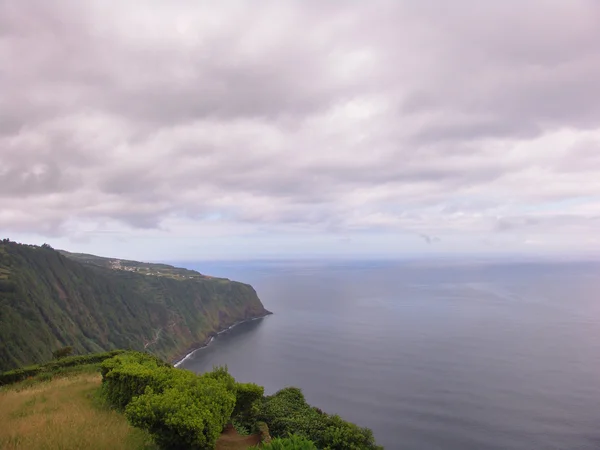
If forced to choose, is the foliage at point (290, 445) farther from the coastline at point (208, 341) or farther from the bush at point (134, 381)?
the coastline at point (208, 341)

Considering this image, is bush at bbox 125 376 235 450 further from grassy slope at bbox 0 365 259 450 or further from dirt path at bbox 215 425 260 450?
dirt path at bbox 215 425 260 450

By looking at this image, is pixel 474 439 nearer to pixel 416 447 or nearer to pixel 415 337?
pixel 416 447

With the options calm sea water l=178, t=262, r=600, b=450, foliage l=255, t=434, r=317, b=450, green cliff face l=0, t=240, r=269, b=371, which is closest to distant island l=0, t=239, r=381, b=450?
foliage l=255, t=434, r=317, b=450

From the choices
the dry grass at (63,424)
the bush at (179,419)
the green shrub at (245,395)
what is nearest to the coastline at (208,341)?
the dry grass at (63,424)

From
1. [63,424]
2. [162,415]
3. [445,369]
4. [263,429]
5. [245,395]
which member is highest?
[162,415]

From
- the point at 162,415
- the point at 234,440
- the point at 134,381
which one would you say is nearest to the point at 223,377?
the point at 234,440

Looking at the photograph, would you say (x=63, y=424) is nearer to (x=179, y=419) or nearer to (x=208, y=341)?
(x=179, y=419)
